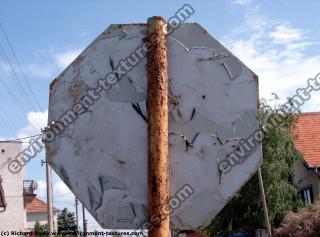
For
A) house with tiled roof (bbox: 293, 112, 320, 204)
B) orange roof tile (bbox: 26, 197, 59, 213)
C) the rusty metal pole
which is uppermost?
orange roof tile (bbox: 26, 197, 59, 213)

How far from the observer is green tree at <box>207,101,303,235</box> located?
24359 millimetres

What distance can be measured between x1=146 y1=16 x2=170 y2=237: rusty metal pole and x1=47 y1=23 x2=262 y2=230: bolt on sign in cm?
6

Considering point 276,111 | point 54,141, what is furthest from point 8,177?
point 54,141

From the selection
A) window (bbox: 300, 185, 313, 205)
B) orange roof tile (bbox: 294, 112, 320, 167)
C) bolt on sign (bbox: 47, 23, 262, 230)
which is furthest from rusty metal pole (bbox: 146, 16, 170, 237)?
window (bbox: 300, 185, 313, 205)

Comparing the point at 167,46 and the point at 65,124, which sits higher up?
the point at 167,46

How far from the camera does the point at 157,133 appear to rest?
98.9 inches

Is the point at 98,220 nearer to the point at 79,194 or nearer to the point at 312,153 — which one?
the point at 79,194

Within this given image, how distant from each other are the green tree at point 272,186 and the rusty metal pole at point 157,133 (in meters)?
21.6

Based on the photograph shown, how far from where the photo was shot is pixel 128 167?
103 inches

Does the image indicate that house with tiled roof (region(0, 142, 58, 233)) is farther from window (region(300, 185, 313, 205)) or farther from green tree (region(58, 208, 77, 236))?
green tree (region(58, 208, 77, 236))

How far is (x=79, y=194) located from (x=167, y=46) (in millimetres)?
831

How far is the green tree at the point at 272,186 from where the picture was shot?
79.9 ft

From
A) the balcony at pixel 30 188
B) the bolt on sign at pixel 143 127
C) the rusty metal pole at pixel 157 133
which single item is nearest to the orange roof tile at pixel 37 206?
the balcony at pixel 30 188

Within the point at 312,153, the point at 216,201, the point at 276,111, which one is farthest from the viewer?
the point at 312,153
